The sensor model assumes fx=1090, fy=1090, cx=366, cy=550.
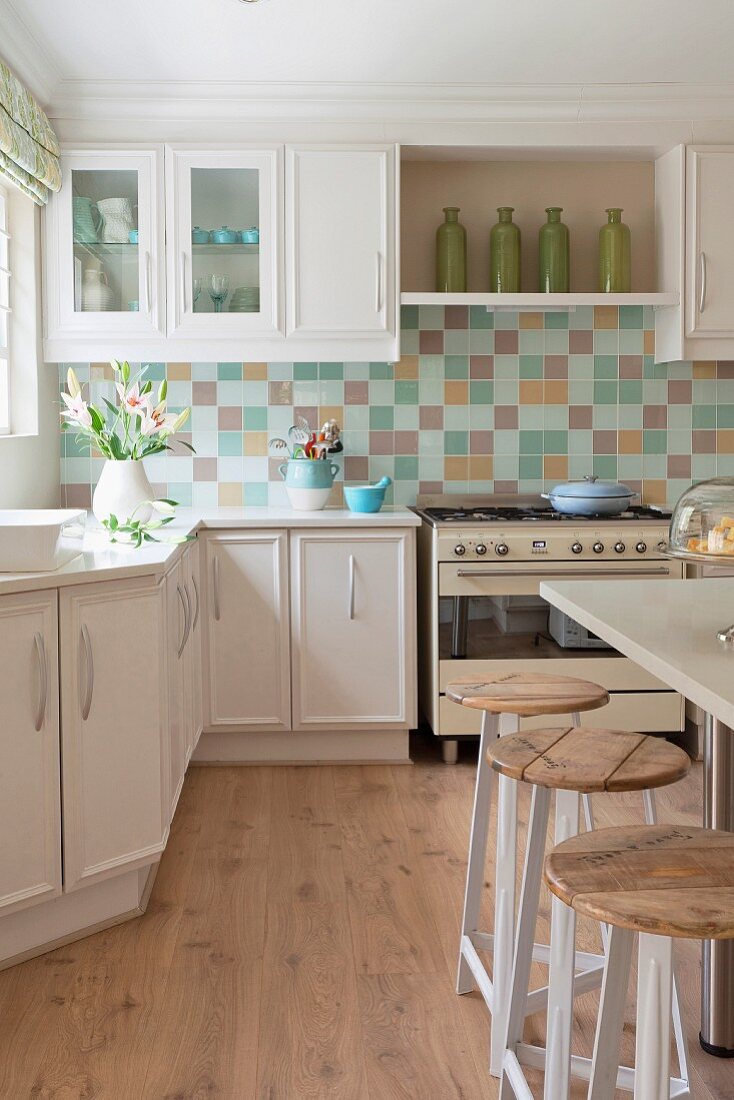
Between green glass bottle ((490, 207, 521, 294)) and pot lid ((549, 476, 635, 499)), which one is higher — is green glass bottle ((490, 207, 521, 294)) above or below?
above

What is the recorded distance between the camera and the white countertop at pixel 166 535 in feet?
7.80

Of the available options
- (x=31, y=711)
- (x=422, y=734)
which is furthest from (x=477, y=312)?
(x=31, y=711)

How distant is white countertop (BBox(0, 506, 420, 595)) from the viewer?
2377mm

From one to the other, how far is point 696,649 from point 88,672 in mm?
1399

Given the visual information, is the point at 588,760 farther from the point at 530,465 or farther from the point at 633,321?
the point at 633,321

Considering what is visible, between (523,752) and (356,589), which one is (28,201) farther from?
(523,752)

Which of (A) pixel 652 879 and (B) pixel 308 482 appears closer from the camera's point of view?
(A) pixel 652 879

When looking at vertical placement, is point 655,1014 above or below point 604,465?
below

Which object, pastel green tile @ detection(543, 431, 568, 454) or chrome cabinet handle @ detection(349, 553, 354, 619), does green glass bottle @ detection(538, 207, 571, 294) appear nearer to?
pastel green tile @ detection(543, 431, 568, 454)

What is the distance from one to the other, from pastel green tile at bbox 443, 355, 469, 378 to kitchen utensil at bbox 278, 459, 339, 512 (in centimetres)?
64

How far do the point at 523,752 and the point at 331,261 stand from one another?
8.36 feet

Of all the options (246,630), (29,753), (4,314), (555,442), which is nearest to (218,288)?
(4,314)

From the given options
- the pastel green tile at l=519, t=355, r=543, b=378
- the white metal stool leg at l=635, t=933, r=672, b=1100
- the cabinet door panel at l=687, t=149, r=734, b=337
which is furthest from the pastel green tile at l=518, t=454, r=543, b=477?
the white metal stool leg at l=635, t=933, r=672, b=1100

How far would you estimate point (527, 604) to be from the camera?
387cm
